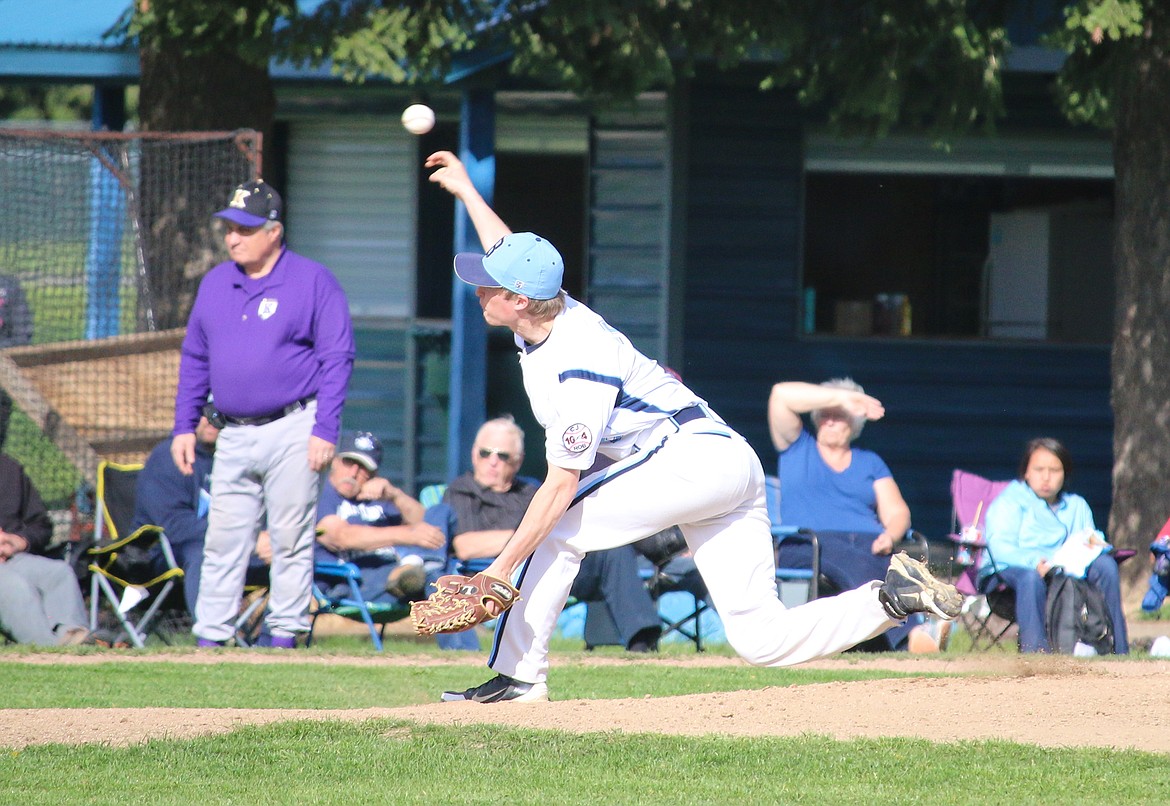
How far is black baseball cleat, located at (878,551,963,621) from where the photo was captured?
5.58 meters

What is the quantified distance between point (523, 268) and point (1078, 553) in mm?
4591

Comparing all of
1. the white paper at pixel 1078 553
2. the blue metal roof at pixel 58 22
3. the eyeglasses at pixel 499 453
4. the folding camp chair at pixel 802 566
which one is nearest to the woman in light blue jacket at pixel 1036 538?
the white paper at pixel 1078 553

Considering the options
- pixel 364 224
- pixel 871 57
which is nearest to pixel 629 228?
pixel 364 224

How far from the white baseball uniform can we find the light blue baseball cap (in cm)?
16

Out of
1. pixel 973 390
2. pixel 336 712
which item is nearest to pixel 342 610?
pixel 336 712

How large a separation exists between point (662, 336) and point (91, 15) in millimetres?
5421

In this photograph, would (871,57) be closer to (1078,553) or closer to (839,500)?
(839,500)

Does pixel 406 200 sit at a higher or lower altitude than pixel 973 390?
higher

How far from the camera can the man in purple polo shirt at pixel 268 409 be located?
316 inches

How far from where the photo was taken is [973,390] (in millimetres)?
12680

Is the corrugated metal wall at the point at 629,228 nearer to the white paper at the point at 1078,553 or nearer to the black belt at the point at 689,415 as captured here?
the white paper at the point at 1078,553

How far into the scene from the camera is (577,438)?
5.14 meters

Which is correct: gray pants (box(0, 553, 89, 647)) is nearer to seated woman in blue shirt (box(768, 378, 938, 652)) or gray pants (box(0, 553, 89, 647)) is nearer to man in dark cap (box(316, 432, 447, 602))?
man in dark cap (box(316, 432, 447, 602))

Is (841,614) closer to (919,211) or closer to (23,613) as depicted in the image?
(23,613)
